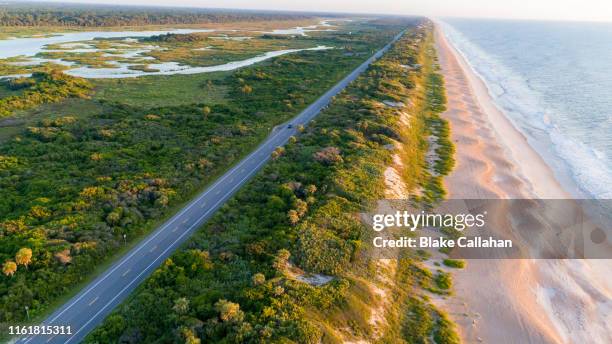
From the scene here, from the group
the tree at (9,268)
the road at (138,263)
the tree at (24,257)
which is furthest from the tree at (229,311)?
the tree at (9,268)

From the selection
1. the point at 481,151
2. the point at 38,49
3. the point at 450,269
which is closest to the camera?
the point at 450,269

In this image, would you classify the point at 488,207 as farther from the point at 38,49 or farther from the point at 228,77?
the point at 38,49

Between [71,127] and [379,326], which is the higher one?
[71,127]

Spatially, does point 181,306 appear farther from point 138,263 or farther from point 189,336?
point 138,263

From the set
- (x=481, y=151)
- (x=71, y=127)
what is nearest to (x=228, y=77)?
(x=71, y=127)

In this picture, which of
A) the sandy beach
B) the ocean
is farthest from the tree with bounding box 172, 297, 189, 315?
the ocean
